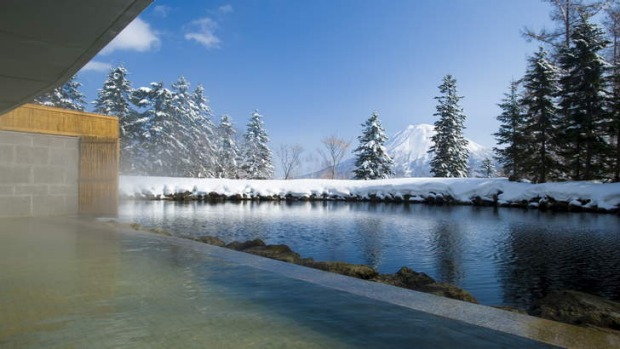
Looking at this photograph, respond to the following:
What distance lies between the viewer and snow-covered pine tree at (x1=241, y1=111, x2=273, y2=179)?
3900 centimetres

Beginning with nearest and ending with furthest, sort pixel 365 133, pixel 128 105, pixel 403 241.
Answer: pixel 403 241 → pixel 128 105 → pixel 365 133

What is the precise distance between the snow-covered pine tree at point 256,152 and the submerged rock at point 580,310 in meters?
35.8

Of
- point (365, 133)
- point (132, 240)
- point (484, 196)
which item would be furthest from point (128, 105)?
point (132, 240)

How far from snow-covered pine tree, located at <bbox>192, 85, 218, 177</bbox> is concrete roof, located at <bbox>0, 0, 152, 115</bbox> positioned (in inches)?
1267

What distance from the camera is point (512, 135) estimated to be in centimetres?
2597

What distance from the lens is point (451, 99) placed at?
33344 mm

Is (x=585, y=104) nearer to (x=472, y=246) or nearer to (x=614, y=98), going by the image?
(x=614, y=98)

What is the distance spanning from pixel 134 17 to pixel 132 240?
182 inches

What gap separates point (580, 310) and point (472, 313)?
5.26ft

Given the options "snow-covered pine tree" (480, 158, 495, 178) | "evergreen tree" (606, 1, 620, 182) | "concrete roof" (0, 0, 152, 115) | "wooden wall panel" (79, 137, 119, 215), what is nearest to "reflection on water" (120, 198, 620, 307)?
"wooden wall panel" (79, 137, 119, 215)

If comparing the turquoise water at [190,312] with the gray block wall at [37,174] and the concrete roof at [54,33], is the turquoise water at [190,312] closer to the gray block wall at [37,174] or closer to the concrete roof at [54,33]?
the concrete roof at [54,33]

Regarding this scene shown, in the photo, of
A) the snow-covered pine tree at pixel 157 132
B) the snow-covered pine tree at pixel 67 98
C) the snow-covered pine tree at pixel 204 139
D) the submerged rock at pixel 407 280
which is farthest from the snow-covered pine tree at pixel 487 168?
the submerged rock at pixel 407 280

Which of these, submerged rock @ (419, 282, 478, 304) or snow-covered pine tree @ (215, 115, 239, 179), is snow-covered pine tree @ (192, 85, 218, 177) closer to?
snow-covered pine tree @ (215, 115, 239, 179)

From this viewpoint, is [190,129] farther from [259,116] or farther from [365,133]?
[365,133]
